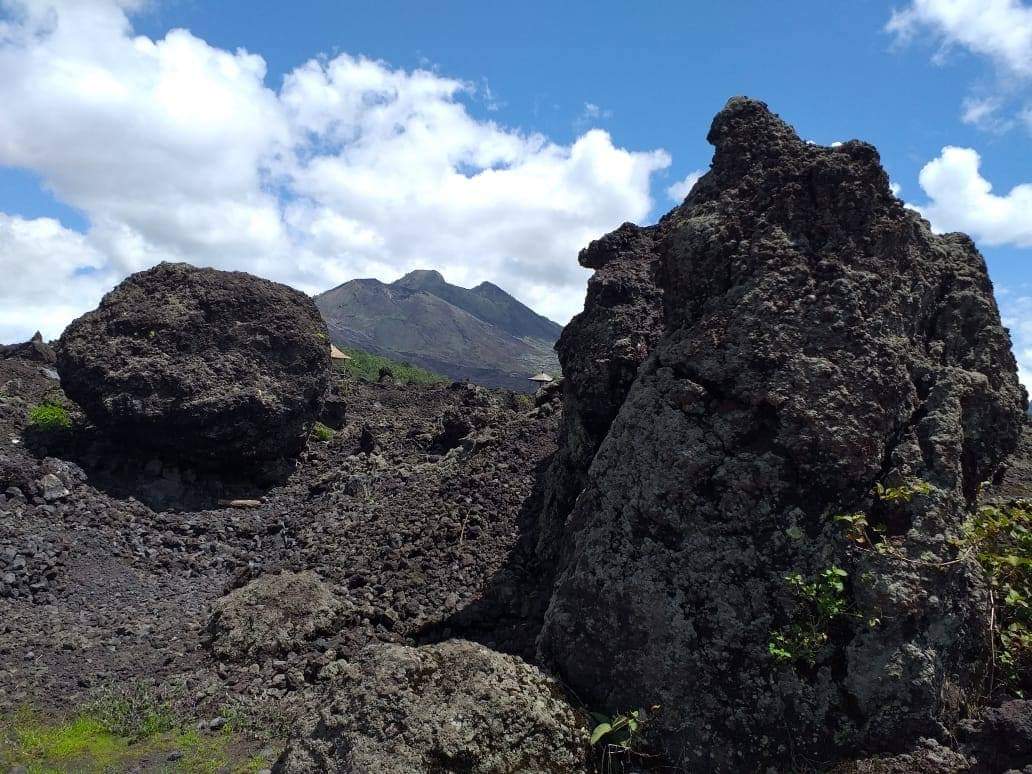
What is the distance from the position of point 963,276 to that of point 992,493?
1872mm

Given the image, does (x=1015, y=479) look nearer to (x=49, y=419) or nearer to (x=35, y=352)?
(x=49, y=419)

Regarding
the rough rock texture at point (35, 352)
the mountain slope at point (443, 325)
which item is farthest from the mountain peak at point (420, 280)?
the rough rock texture at point (35, 352)

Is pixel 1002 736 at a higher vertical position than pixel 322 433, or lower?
lower

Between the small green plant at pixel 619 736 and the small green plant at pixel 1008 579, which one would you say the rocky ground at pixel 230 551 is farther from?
the small green plant at pixel 1008 579

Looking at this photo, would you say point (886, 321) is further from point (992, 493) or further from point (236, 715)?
point (236, 715)

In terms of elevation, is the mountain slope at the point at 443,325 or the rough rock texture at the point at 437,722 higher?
the mountain slope at the point at 443,325

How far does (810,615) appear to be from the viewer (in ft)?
14.9

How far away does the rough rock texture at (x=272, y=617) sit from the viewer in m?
6.95

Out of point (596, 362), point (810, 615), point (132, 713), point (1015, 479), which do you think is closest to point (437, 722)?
point (810, 615)

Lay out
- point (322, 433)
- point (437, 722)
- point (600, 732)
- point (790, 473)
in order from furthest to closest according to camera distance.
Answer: point (322, 433), point (790, 473), point (600, 732), point (437, 722)

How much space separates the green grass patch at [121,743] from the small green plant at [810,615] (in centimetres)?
348

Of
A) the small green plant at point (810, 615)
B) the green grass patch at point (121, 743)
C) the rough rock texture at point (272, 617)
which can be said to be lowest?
the green grass patch at point (121, 743)

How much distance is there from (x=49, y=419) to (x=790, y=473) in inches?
456

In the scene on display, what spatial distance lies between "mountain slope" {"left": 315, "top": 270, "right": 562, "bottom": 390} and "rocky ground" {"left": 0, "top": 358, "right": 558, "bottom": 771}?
6789 centimetres
